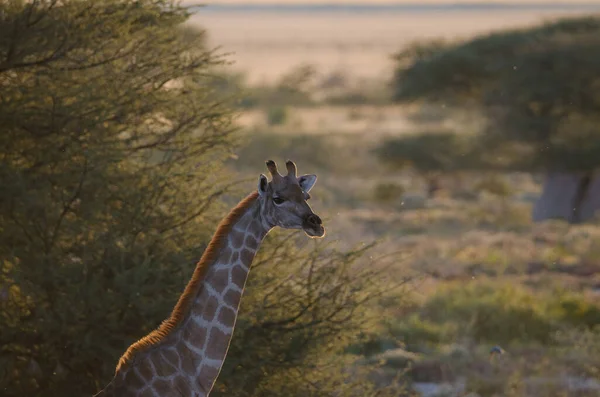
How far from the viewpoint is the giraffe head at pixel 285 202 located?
649cm

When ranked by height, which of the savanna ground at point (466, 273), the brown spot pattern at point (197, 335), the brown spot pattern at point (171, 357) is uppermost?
the brown spot pattern at point (197, 335)

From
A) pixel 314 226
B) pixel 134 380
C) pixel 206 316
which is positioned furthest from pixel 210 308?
pixel 314 226

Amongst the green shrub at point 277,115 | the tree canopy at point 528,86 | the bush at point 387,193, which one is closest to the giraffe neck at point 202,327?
the tree canopy at point 528,86

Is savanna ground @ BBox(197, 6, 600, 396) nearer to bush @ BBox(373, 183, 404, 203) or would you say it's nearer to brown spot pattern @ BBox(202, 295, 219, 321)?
bush @ BBox(373, 183, 404, 203)

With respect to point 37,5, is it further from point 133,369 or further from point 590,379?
point 590,379

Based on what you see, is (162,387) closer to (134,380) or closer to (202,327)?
(134,380)

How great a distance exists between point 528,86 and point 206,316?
28.7 m

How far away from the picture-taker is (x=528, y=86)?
113 feet

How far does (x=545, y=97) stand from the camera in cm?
3441

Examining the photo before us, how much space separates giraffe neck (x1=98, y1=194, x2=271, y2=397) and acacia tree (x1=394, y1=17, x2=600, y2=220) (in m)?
28.0

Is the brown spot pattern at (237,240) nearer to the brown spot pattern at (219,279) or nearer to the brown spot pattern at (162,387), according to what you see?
the brown spot pattern at (219,279)

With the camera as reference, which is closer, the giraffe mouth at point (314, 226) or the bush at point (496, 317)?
the giraffe mouth at point (314, 226)

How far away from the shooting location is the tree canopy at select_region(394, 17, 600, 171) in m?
34.2

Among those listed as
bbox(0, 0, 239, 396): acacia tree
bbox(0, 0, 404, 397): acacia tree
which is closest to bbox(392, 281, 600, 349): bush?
bbox(0, 0, 404, 397): acacia tree
